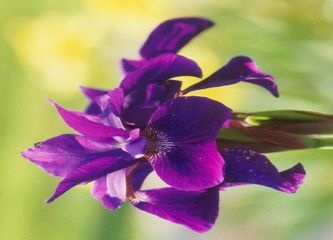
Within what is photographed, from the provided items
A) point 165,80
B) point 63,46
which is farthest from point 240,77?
point 63,46

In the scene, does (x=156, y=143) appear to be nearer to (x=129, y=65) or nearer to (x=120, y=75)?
(x=129, y=65)

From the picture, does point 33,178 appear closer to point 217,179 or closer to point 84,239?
point 84,239

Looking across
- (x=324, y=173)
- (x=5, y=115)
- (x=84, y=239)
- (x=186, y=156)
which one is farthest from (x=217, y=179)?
(x=5, y=115)

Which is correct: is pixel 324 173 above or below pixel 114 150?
below

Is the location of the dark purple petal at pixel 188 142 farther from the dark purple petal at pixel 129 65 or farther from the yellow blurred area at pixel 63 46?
the yellow blurred area at pixel 63 46

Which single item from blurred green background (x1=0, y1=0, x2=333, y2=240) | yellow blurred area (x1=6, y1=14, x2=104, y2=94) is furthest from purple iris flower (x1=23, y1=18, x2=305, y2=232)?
yellow blurred area (x1=6, y1=14, x2=104, y2=94)
